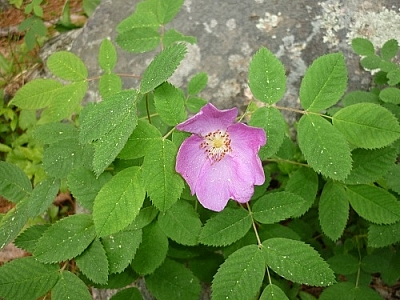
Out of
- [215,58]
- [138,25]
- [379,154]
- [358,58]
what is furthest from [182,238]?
[358,58]

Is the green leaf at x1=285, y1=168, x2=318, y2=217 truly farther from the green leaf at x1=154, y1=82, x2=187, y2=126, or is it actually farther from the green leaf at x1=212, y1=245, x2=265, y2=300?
the green leaf at x1=154, y1=82, x2=187, y2=126

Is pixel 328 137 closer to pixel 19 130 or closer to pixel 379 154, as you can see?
pixel 379 154

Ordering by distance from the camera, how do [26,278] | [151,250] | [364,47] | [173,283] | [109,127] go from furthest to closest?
1. [364,47]
2. [173,283]
3. [151,250]
4. [26,278]
5. [109,127]

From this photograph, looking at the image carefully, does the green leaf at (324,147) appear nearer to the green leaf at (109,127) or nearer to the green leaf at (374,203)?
the green leaf at (374,203)

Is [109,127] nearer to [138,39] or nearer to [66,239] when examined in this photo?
[66,239]

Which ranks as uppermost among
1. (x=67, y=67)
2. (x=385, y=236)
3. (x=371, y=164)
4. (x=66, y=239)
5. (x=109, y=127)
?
(x=109, y=127)

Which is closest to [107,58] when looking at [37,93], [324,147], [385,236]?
[37,93]

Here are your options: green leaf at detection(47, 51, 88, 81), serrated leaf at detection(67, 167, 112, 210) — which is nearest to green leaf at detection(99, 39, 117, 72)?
green leaf at detection(47, 51, 88, 81)
